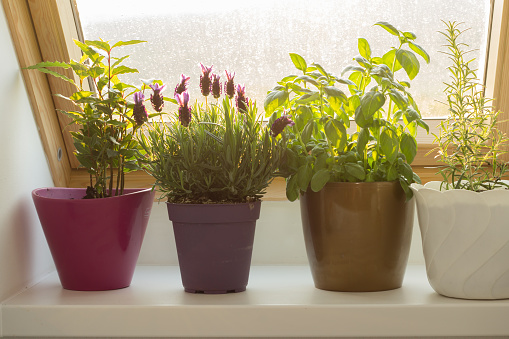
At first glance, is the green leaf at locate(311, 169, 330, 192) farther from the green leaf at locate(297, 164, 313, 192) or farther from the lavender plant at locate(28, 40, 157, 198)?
the lavender plant at locate(28, 40, 157, 198)

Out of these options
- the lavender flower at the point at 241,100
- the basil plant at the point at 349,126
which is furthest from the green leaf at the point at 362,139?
the lavender flower at the point at 241,100

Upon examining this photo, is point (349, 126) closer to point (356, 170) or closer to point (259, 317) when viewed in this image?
point (356, 170)

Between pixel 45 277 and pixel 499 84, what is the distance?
122cm

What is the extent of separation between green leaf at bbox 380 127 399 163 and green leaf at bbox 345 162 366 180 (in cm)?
6

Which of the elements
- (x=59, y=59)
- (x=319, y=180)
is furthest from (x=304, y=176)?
(x=59, y=59)

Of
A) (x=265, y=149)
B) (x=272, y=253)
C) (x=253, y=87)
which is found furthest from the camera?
(x=253, y=87)

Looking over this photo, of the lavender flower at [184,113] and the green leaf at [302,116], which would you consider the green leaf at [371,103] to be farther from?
the lavender flower at [184,113]

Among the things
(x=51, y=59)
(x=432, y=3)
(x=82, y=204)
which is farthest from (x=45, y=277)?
(x=432, y=3)

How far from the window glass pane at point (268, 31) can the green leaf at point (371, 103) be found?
1.79 feet

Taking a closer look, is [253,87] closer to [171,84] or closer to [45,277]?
[171,84]

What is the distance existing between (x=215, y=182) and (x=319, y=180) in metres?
0.21

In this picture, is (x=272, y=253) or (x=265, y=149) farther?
(x=272, y=253)

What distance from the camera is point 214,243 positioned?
3.56ft

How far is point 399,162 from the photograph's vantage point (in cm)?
110
